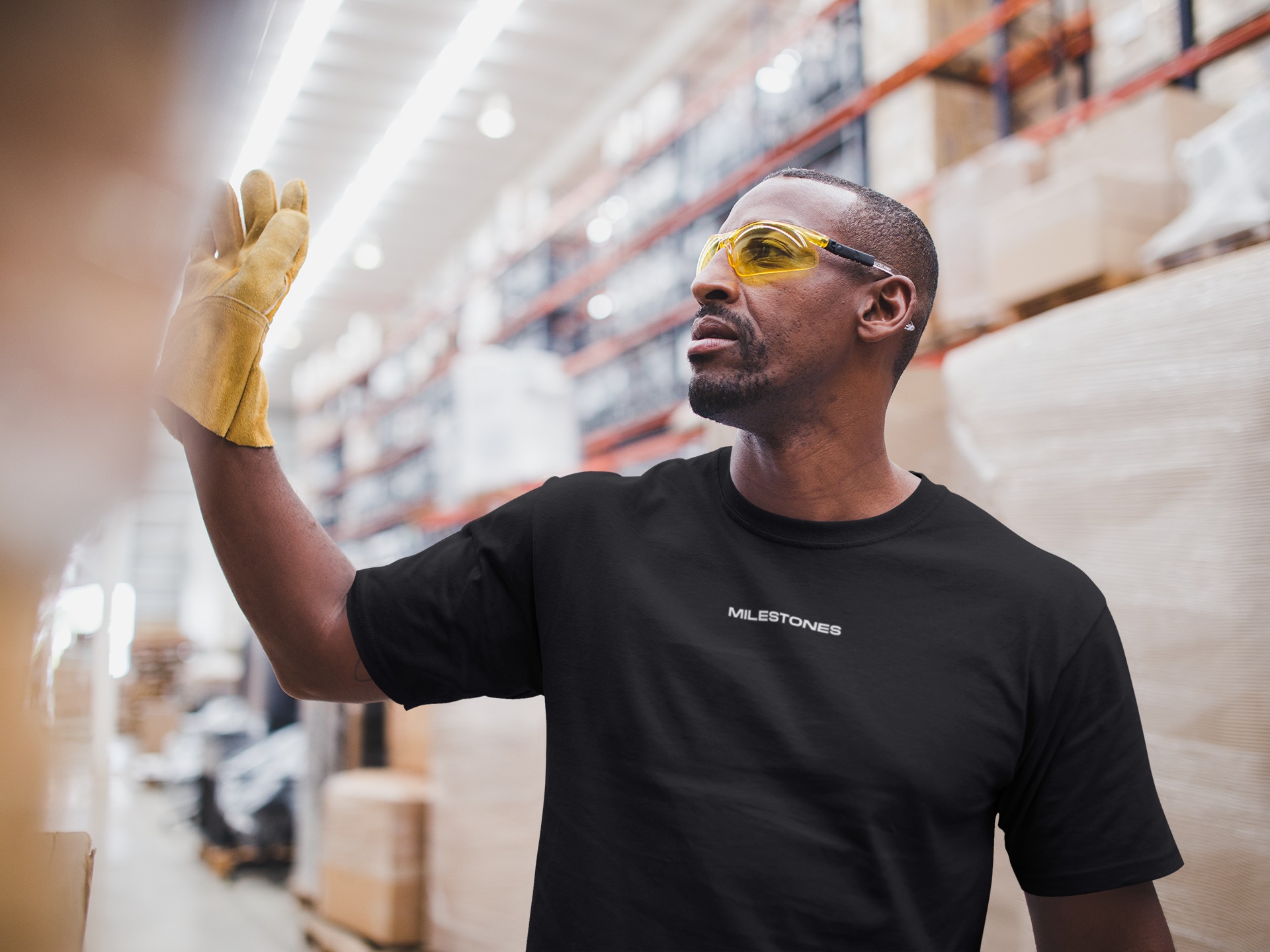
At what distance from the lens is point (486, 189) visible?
9.98 meters

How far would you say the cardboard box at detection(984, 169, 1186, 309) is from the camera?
2.54 meters

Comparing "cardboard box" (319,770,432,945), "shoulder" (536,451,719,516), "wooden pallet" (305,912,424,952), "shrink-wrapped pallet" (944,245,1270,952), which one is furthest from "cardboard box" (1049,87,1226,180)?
"wooden pallet" (305,912,424,952)

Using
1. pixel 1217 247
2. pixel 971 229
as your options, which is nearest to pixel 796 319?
pixel 1217 247

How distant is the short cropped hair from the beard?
22 centimetres

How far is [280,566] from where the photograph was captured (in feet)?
3.64

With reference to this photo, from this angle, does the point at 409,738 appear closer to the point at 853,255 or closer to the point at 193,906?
the point at 193,906

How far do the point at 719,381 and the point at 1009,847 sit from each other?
71cm

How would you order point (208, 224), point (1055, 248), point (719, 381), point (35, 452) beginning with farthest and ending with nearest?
point (1055, 248), point (719, 381), point (208, 224), point (35, 452)

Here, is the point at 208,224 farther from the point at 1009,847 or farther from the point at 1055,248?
the point at 1055,248

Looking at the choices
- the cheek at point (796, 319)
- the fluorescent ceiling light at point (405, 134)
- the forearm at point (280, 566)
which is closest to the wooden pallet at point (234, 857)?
the fluorescent ceiling light at point (405, 134)

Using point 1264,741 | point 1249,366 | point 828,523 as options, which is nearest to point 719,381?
point 828,523

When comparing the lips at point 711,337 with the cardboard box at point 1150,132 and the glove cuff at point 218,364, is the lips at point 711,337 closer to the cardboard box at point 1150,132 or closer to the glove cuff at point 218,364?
the glove cuff at point 218,364

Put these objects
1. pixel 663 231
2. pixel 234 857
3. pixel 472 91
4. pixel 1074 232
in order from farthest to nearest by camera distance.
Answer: pixel 472 91, pixel 663 231, pixel 234 857, pixel 1074 232

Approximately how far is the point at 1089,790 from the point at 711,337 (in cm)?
76
